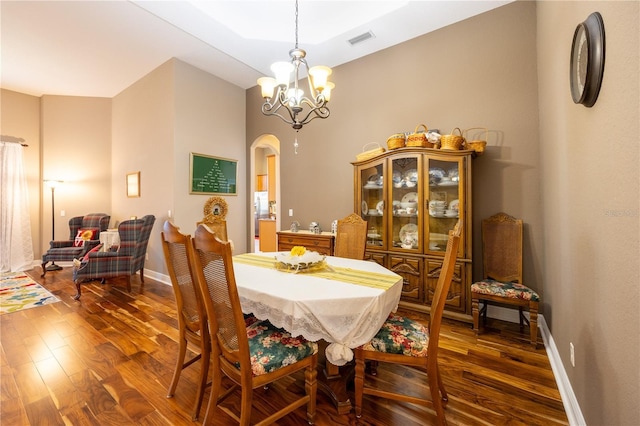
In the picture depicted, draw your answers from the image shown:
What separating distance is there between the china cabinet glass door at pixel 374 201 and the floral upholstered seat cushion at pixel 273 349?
1.93 metres

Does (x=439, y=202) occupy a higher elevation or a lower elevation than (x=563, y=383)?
higher

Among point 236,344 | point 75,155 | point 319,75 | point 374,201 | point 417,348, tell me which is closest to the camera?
point 236,344

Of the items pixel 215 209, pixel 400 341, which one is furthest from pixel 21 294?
pixel 400 341

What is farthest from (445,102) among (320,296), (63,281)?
(63,281)

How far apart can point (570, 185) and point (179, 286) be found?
8.15 ft

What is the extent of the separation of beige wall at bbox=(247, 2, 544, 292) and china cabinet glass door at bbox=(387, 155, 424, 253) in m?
0.63

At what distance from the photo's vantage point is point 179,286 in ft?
5.42

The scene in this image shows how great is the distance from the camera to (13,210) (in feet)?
15.8

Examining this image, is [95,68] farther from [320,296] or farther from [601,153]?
[601,153]

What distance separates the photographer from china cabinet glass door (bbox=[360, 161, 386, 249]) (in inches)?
127

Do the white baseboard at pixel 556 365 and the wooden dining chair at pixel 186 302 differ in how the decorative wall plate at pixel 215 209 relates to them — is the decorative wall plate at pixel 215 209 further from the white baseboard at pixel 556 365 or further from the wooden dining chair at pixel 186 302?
the white baseboard at pixel 556 365

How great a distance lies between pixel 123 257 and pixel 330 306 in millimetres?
3701

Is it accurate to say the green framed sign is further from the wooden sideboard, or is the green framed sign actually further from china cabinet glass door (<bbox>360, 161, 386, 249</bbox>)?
china cabinet glass door (<bbox>360, 161, 386, 249</bbox>)

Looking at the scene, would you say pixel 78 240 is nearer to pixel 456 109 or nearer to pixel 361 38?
pixel 361 38
